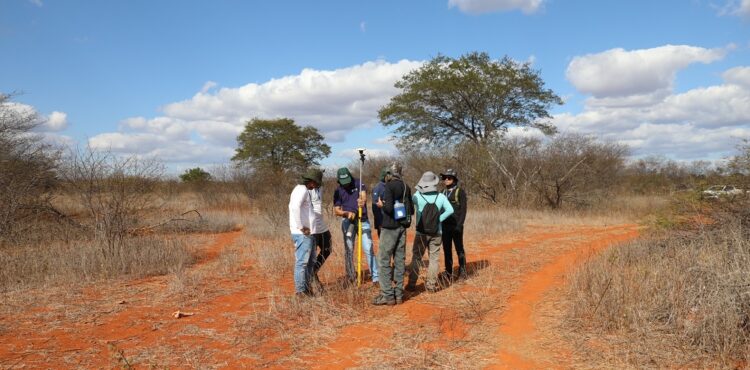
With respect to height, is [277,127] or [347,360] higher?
[277,127]

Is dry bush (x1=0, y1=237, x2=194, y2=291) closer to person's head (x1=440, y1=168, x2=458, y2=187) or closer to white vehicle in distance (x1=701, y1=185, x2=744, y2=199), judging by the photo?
person's head (x1=440, y1=168, x2=458, y2=187)

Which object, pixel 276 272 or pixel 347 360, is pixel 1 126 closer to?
pixel 276 272

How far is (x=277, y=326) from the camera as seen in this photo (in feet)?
16.8

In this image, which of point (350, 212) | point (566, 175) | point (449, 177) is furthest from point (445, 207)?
point (566, 175)

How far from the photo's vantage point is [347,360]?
4.32 m

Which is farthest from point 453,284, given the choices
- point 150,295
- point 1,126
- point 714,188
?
point 1,126

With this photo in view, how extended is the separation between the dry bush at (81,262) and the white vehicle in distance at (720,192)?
8618 millimetres

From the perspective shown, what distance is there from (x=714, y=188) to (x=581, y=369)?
18.4 feet

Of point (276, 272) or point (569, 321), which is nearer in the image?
point (569, 321)

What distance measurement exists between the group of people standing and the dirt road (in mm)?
337

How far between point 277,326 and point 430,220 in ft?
7.63

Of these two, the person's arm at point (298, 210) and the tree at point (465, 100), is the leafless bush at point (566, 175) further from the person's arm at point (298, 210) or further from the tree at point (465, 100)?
the person's arm at point (298, 210)

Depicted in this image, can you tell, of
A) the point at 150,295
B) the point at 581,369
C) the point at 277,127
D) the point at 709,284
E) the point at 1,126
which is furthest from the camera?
the point at 277,127

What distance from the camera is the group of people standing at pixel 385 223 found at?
5965 mm
